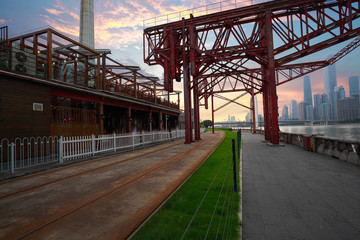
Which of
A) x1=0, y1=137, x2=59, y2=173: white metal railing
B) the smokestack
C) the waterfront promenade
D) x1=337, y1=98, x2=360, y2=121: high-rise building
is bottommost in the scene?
the waterfront promenade

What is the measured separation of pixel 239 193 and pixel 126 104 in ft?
48.0

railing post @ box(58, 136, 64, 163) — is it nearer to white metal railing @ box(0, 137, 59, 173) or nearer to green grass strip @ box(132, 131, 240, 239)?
white metal railing @ box(0, 137, 59, 173)

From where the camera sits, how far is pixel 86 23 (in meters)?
35.9

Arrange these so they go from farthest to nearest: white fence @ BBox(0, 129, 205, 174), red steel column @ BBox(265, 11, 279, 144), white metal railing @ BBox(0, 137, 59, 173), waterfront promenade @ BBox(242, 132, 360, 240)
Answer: red steel column @ BBox(265, 11, 279, 144) < white fence @ BBox(0, 129, 205, 174) < white metal railing @ BBox(0, 137, 59, 173) < waterfront promenade @ BBox(242, 132, 360, 240)

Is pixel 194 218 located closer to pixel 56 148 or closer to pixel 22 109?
pixel 22 109

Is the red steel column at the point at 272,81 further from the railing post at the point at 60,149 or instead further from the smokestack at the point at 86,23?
the smokestack at the point at 86,23

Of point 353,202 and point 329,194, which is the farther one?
point 329,194

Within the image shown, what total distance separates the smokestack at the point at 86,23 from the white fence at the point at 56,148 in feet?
104

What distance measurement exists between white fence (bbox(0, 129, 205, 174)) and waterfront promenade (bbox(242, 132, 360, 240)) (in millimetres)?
7265

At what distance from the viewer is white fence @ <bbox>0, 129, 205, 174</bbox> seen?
24.3ft

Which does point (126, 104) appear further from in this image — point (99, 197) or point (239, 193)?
point (239, 193)

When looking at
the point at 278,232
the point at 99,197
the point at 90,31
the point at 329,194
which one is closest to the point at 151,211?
the point at 99,197

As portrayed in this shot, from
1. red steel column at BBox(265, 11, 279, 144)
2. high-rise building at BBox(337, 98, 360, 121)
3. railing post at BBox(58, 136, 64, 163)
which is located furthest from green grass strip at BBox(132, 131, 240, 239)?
high-rise building at BBox(337, 98, 360, 121)

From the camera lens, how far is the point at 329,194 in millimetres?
3961
